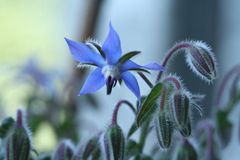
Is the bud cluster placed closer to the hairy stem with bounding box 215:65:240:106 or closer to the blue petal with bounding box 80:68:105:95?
the blue petal with bounding box 80:68:105:95

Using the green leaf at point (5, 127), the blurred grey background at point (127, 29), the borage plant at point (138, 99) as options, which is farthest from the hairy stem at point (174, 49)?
the blurred grey background at point (127, 29)

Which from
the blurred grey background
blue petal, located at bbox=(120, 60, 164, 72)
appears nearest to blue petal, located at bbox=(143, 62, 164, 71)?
blue petal, located at bbox=(120, 60, 164, 72)

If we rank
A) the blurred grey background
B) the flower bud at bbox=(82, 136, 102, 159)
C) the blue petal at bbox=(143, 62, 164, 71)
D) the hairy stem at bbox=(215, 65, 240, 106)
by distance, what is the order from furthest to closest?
the blurred grey background
the hairy stem at bbox=(215, 65, 240, 106)
the flower bud at bbox=(82, 136, 102, 159)
the blue petal at bbox=(143, 62, 164, 71)

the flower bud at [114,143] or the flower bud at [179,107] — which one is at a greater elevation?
the flower bud at [179,107]

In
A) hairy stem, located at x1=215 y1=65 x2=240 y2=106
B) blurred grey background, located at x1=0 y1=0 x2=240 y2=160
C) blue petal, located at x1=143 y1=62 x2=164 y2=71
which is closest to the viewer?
blue petal, located at x1=143 y1=62 x2=164 y2=71

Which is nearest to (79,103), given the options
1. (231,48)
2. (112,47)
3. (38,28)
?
(112,47)

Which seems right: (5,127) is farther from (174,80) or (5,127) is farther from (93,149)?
(174,80)

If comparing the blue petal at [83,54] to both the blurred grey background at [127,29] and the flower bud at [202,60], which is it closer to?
the flower bud at [202,60]
